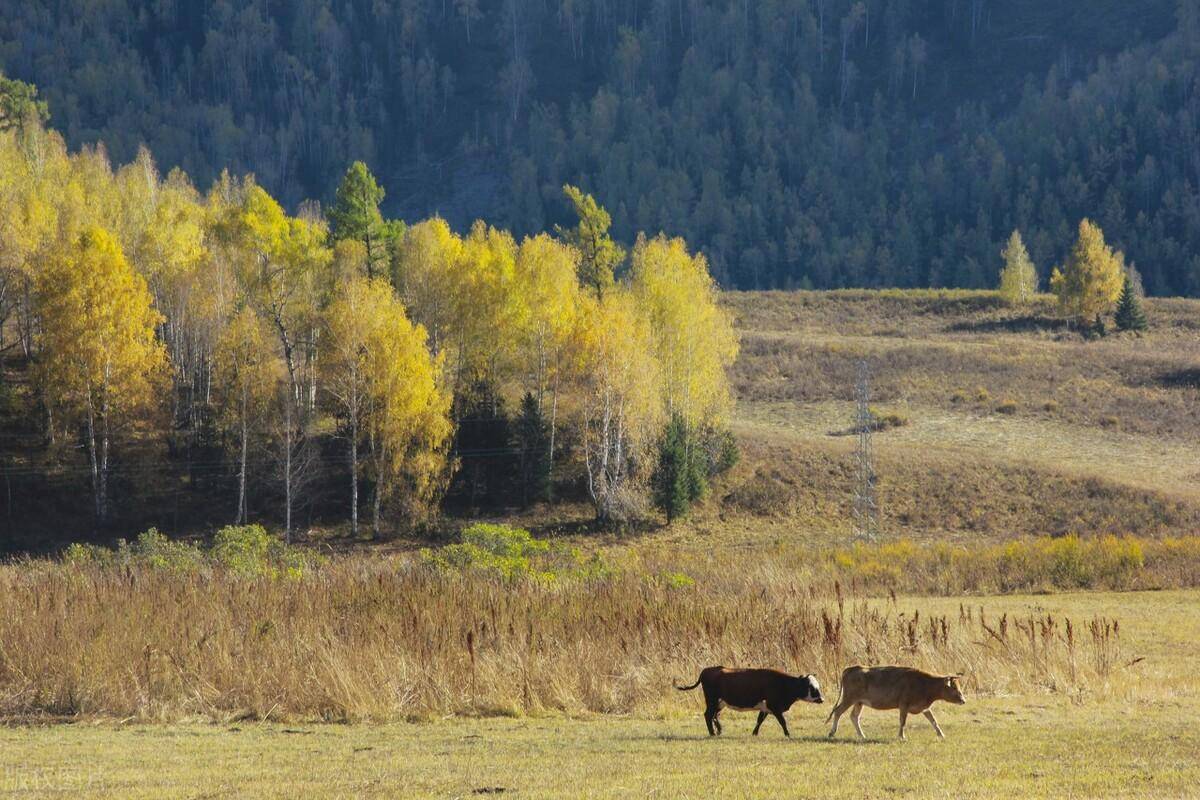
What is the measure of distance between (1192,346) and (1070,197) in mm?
94168

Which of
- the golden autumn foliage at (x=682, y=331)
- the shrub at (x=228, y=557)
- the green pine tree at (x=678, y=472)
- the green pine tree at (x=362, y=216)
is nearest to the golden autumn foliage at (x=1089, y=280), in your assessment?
the golden autumn foliage at (x=682, y=331)

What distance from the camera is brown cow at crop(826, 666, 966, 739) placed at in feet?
47.8

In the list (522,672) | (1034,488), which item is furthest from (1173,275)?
(522,672)

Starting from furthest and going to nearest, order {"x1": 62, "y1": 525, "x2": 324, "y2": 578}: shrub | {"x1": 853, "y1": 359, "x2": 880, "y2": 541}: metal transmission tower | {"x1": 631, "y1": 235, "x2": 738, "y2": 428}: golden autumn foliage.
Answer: {"x1": 631, "y1": 235, "x2": 738, "y2": 428}: golden autumn foliage → {"x1": 853, "y1": 359, "x2": 880, "y2": 541}: metal transmission tower → {"x1": 62, "y1": 525, "x2": 324, "y2": 578}: shrub

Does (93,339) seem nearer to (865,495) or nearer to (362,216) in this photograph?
(362,216)

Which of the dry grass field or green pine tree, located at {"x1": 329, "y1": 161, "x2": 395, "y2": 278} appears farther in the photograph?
green pine tree, located at {"x1": 329, "y1": 161, "x2": 395, "y2": 278}

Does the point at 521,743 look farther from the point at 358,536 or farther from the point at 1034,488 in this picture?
the point at 1034,488

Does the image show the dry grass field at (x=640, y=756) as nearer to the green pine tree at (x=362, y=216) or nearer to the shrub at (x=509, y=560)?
the shrub at (x=509, y=560)

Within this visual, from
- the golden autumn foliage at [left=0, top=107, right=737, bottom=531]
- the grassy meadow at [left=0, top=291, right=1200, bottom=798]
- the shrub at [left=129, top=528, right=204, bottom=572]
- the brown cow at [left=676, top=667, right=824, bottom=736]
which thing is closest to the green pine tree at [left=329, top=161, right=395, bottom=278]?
the golden autumn foliage at [left=0, top=107, right=737, bottom=531]

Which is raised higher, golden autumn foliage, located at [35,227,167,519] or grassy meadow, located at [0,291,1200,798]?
golden autumn foliage, located at [35,227,167,519]

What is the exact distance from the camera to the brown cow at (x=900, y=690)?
14570mm

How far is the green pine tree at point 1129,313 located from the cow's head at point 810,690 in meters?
98.7

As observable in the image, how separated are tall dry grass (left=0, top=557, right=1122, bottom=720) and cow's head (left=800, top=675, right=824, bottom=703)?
12.5 feet

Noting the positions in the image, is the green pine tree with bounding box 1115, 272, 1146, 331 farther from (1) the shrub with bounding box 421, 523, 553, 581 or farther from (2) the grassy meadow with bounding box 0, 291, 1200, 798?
(1) the shrub with bounding box 421, 523, 553, 581
